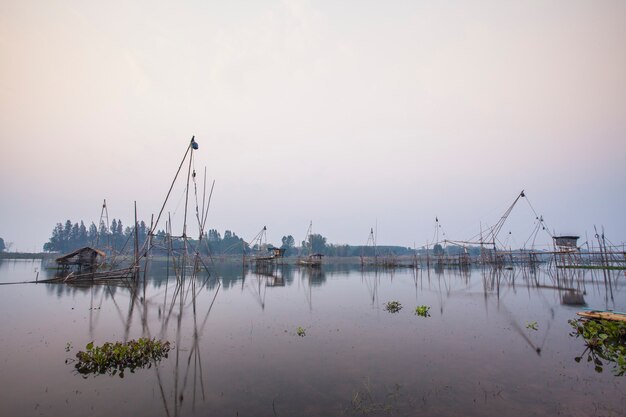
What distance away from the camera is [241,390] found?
8.82m

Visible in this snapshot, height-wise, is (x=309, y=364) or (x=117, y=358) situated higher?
(x=117, y=358)

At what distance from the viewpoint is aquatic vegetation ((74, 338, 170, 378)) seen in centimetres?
1011

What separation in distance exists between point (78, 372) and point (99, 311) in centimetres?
1114

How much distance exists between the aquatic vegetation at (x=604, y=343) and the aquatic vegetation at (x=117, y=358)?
50.5 ft

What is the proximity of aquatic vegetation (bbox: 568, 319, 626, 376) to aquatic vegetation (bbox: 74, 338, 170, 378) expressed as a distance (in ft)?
50.5

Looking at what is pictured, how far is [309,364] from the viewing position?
1087cm

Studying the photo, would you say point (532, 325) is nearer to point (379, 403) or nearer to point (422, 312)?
point (422, 312)

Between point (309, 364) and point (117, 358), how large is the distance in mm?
6616

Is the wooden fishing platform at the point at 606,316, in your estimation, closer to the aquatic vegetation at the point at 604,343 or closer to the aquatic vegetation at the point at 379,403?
the aquatic vegetation at the point at 604,343

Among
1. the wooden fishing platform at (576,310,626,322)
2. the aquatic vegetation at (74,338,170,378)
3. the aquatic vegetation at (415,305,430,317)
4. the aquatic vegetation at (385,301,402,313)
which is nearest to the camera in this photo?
the aquatic vegetation at (74,338,170,378)

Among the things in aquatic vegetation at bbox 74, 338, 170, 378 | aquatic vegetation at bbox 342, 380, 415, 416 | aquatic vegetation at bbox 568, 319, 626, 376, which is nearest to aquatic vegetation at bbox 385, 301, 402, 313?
aquatic vegetation at bbox 568, 319, 626, 376

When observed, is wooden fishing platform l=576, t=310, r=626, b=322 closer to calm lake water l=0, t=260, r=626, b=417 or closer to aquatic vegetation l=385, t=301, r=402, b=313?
calm lake water l=0, t=260, r=626, b=417

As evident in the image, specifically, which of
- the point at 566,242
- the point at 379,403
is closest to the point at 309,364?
the point at 379,403

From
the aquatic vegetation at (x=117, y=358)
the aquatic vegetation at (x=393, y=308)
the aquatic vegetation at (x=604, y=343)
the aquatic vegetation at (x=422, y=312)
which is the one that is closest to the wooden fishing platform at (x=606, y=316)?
the aquatic vegetation at (x=604, y=343)
